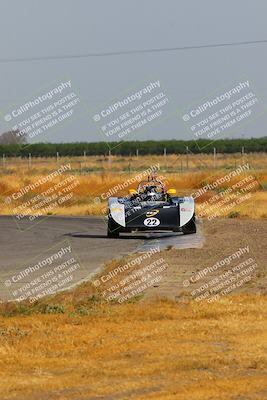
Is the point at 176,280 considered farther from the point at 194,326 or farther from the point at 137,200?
the point at 137,200

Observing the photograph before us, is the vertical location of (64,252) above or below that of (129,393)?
below

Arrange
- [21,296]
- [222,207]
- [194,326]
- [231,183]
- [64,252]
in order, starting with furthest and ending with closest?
[231,183] < [222,207] < [64,252] < [21,296] < [194,326]

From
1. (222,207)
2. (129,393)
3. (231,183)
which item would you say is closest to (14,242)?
(222,207)

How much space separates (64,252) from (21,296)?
30.7 ft

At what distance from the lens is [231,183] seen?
193 feet

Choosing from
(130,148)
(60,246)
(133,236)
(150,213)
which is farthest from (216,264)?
(130,148)

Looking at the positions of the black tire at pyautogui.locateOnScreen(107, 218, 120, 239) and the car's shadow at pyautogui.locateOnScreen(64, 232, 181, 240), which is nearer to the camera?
the black tire at pyautogui.locateOnScreen(107, 218, 120, 239)

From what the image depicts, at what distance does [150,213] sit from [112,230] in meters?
1.69

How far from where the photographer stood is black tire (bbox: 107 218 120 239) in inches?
1258

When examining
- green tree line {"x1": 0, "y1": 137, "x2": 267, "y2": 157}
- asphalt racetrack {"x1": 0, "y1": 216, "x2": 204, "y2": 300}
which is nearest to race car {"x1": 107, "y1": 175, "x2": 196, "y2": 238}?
asphalt racetrack {"x1": 0, "y1": 216, "x2": 204, "y2": 300}

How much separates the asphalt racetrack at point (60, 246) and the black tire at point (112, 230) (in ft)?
0.83

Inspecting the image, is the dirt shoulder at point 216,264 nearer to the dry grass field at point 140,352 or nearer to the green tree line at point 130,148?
the dry grass field at point 140,352

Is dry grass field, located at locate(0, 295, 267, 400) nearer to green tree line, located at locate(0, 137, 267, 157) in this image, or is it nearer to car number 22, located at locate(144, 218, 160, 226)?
car number 22, located at locate(144, 218, 160, 226)

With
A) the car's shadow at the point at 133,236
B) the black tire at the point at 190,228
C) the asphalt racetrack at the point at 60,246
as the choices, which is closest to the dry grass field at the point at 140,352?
the asphalt racetrack at the point at 60,246
